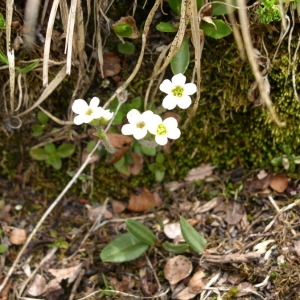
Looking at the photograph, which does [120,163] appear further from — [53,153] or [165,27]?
[165,27]

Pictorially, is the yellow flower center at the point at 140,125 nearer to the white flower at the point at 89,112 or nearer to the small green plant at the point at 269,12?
the white flower at the point at 89,112

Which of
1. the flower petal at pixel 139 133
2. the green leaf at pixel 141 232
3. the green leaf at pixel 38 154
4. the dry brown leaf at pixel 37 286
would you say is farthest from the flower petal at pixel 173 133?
the dry brown leaf at pixel 37 286

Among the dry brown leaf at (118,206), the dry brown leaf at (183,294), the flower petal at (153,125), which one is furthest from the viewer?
the dry brown leaf at (118,206)

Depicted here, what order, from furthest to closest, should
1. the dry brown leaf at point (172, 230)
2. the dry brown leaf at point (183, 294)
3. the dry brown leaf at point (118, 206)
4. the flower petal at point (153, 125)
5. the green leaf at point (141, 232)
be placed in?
1. the dry brown leaf at point (118, 206)
2. the dry brown leaf at point (172, 230)
3. the green leaf at point (141, 232)
4. the dry brown leaf at point (183, 294)
5. the flower petal at point (153, 125)

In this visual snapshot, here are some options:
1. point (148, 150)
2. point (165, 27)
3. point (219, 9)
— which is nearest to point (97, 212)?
point (148, 150)

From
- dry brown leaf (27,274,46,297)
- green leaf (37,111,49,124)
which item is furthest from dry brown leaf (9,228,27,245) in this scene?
green leaf (37,111,49,124)

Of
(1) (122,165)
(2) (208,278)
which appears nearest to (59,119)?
(1) (122,165)
